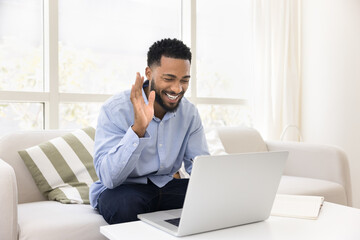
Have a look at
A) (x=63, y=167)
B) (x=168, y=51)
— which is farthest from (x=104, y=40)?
(x=168, y=51)

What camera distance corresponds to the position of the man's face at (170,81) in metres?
1.60

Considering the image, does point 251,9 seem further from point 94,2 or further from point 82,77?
point 82,77

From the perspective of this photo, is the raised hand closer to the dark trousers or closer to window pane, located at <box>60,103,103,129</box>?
the dark trousers

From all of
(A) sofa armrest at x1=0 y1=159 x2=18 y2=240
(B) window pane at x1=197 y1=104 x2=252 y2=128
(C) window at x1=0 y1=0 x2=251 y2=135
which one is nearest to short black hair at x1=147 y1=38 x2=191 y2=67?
(A) sofa armrest at x1=0 y1=159 x2=18 y2=240

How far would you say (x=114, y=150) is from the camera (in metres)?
1.43

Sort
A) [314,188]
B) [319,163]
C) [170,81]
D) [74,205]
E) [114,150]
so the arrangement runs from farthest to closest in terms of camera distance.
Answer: [319,163] < [314,188] < [74,205] < [170,81] < [114,150]

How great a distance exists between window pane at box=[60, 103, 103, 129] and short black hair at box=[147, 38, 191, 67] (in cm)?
105

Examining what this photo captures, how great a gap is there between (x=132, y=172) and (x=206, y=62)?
6.43 feet

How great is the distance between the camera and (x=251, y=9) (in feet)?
11.1

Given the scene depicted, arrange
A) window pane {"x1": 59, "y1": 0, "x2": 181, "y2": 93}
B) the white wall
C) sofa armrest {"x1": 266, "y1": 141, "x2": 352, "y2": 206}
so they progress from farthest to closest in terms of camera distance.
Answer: the white wall
window pane {"x1": 59, "y1": 0, "x2": 181, "y2": 93}
sofa armrest {"x1": 266, "y1": 141, "x2": 352, "y2": 206}

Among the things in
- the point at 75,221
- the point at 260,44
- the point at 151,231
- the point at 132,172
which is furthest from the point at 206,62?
the point at 151,231

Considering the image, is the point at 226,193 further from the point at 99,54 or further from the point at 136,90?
the point at 99,54

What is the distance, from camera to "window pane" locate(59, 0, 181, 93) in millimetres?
2625

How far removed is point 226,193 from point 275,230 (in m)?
0.20
